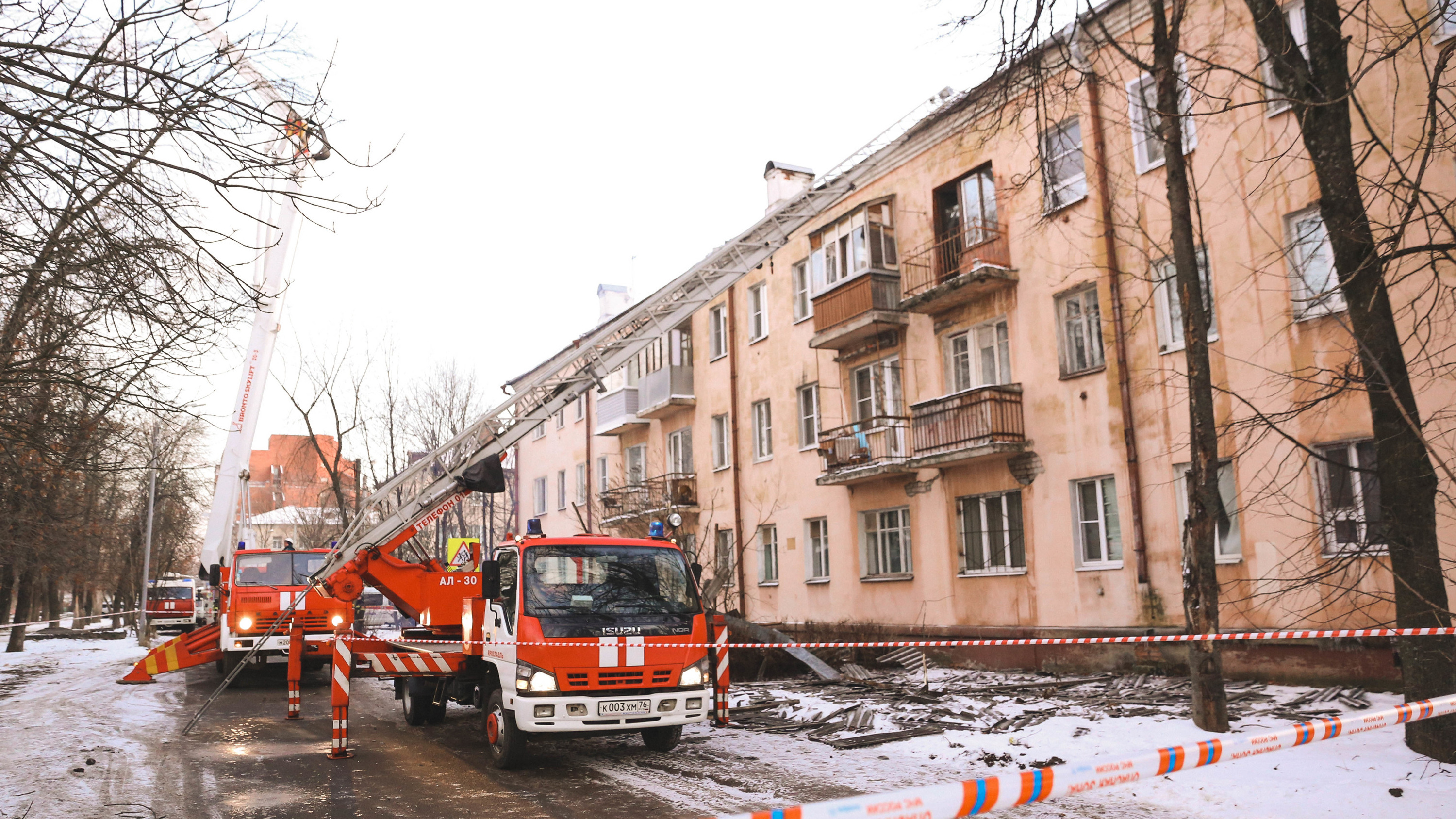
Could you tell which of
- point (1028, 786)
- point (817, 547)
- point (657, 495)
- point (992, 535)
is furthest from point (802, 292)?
point (1028, 786)

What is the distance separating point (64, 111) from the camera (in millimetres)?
5898

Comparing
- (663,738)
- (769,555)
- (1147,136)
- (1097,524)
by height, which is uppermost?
(1147,136)

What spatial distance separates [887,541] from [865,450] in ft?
7.16

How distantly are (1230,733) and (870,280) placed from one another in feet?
41.7

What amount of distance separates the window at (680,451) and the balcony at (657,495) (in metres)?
0.37

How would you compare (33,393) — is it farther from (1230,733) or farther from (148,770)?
(1230,733)

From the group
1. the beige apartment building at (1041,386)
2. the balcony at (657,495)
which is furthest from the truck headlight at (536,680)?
the balcony at (657,495)

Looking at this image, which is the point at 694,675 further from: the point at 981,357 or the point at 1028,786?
the point at 981,357

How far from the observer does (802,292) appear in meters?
24.4

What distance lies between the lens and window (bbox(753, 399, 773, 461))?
1005 inches

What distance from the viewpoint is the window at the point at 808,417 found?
77.7ft

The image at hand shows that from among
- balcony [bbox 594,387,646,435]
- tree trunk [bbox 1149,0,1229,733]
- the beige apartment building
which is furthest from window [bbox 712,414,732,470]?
tree trunk [bbox 1149,0,1229,733]

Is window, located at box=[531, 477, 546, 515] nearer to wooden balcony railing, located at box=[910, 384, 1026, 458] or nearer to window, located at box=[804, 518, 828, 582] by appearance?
window, located at box=[804, 518, 828, 582]

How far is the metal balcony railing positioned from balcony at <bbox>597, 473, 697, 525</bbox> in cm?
597
